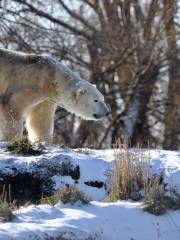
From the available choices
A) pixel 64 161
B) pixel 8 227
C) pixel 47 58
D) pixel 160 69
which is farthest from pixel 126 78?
pixel 8 227

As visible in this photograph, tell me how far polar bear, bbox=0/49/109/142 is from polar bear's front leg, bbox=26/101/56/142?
18mm

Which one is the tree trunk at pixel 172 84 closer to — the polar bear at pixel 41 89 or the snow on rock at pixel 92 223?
the polar bear at pixel 41 89

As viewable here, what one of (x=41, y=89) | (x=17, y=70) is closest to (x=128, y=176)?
(x=41, y=89)

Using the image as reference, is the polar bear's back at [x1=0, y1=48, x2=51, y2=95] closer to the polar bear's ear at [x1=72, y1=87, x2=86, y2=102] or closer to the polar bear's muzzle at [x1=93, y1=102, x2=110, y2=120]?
Answer: the polar bear's ear at [x1=72, y1=87, x2=86, y2=102]

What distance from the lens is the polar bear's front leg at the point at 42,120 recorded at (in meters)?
13.3

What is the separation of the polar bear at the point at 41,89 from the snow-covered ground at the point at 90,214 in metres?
2.74

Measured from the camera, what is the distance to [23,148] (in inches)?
383

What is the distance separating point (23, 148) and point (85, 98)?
3.38 meters

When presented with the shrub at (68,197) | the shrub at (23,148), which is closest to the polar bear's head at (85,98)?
the shrub at (23,148)

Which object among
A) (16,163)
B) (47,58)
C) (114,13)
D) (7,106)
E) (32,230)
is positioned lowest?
(32,230)

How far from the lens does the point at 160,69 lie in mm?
26453

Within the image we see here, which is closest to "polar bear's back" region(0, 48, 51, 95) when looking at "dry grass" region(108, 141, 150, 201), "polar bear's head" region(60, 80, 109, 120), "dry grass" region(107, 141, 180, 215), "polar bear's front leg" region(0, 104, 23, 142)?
"polar bear's front leg" region(0, 104, 23, 142)

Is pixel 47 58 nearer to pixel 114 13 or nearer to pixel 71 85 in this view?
pixel 71 85

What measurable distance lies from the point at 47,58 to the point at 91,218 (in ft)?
19.0
